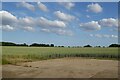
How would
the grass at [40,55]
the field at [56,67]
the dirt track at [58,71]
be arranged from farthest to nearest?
1. the grass at [40,55]
2. the field at [56,67]
3. the dirt track at [58,71]

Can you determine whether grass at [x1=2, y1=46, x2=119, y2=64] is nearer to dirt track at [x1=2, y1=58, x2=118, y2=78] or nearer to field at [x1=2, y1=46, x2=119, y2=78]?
field at [x1=2, y1=46, x2=119, y2=78]

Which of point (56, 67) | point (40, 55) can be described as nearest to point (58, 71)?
point (56, 67)

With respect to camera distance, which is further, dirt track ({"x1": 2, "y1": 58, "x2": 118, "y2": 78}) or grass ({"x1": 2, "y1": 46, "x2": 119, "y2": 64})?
grass ({"x1": 2, "y1": 46, "x2": 119, "y2": 64})

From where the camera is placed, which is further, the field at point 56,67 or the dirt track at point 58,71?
the field at point 56,67

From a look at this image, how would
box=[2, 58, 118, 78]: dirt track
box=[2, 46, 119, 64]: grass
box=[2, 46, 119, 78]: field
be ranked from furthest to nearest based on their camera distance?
box=[2, 46, 119, 64]: grass, box=[2, 46, 119, 78]: field, box=[2, 58, 118, 78]: dirt track

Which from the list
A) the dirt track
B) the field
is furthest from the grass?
the dirt track

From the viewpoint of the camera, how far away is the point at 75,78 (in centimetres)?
1507

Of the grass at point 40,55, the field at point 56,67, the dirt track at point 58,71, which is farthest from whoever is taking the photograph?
A: the grass at point 40,55

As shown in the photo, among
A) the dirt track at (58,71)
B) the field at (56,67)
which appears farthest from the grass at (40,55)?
the dirt track at (58,71)

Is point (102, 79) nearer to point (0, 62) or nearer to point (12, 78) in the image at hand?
point (12, 78)

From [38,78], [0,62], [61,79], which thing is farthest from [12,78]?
[0,62]

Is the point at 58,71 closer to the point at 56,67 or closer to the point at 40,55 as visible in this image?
the point at 56,67

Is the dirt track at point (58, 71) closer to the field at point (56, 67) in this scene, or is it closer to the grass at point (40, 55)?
the field at point (56, 67)

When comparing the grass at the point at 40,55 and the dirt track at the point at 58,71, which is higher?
the grass at the point at 40,55
